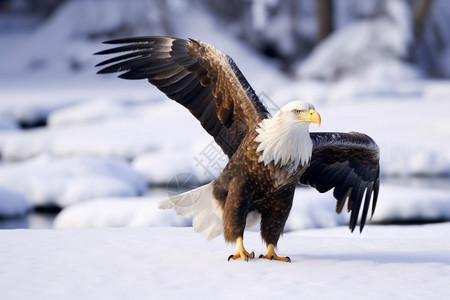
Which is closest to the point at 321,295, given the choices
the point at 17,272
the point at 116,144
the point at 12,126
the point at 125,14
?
the point at 17,272

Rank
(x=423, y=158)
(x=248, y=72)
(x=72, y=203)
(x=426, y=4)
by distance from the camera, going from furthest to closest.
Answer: (x=248, y=72)
(x=426, y=4)
(x=423, y=158)
(x=72, y=203)

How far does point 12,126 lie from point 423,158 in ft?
23.8

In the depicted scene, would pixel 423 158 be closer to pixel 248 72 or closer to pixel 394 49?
pixel 394 49

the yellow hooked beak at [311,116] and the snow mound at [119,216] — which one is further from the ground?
the yellow hooked beak at [311,116]

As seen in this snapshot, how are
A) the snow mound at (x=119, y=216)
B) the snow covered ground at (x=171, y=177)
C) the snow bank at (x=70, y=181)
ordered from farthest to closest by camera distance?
the snow bank at (x=70, y=181) < the snow mound at (x=119, y=216) < the snow covered ground at (x=171, y=177)

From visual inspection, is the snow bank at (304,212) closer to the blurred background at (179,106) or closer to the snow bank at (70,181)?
the blurred background at (179,106)

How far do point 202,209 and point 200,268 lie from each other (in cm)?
38

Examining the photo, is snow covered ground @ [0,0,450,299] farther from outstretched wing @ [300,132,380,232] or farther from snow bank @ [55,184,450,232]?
outstretched wing @ [300,132,380,232]

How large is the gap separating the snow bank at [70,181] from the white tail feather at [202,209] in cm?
475

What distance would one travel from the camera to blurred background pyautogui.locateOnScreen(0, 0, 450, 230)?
27.1 ft

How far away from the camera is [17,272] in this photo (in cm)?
376

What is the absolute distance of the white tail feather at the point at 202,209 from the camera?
A: 4.26m

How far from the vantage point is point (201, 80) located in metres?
4.47

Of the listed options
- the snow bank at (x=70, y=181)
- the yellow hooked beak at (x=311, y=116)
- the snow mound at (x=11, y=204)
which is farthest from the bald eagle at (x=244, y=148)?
the snow bank at (x=70, y=181)
